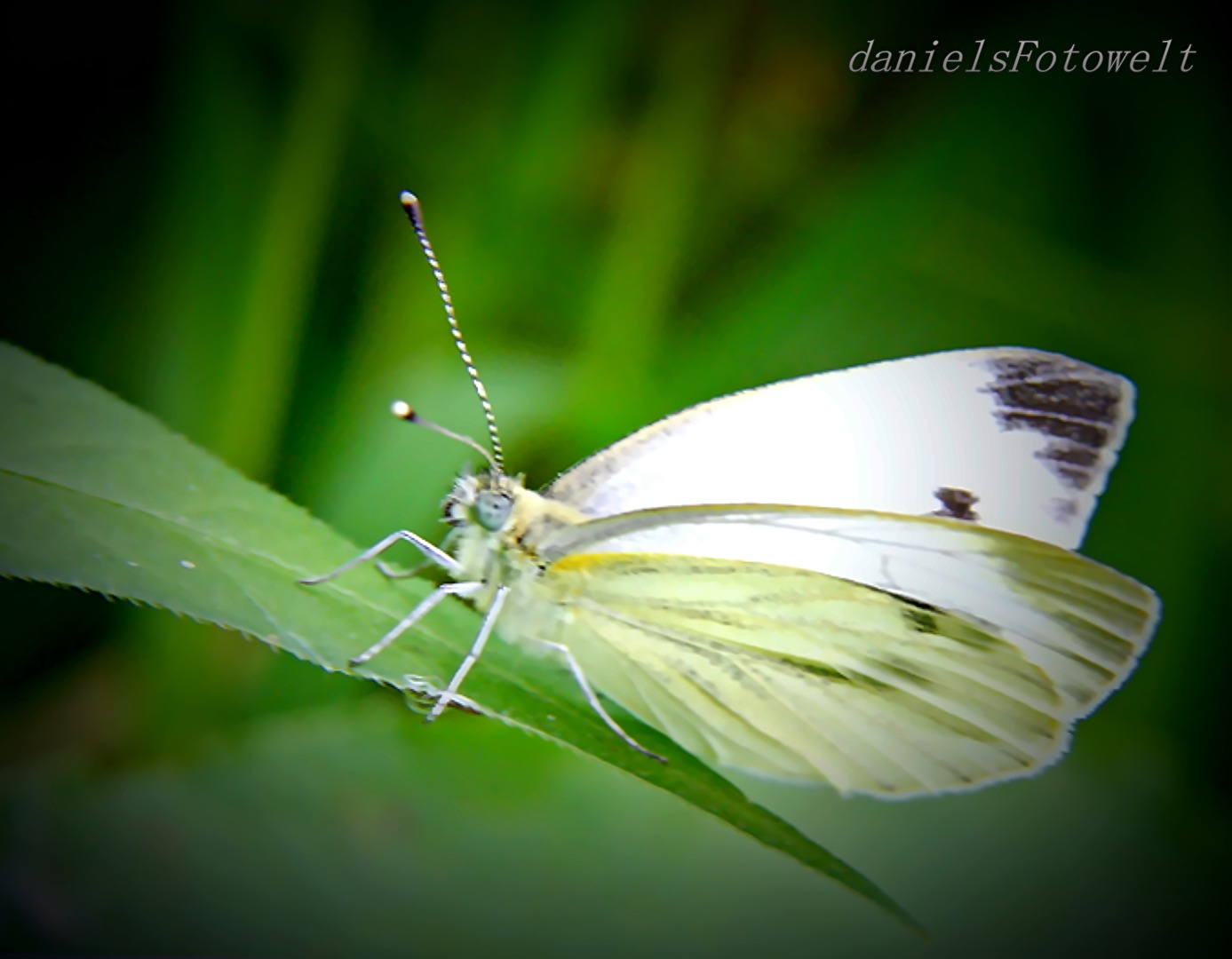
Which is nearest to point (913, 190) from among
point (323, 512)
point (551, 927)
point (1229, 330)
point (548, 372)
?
point (1229, 330)

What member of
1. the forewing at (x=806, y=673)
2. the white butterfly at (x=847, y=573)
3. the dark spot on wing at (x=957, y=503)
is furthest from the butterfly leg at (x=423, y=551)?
the dark spot on wing at (x=957, y=503)

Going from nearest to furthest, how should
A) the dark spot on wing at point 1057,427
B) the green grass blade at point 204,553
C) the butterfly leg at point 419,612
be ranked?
the green grass blade at point 204,553 → the butterfly leg at point 419,612 → the dark spot on wing at point 1057,427

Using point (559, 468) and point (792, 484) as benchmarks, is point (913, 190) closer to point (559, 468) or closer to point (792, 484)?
point (792, 484)

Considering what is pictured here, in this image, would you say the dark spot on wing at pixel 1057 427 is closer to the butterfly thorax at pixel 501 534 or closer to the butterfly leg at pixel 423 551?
the butterfly thorax at pixel 501 534

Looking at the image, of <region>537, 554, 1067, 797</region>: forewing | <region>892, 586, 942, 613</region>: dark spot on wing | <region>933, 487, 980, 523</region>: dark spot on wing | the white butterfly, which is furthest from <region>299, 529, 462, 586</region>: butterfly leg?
<region>933, 487, 980, 523</region>: dark spot on wing

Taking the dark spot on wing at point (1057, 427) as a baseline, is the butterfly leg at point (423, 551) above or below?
below

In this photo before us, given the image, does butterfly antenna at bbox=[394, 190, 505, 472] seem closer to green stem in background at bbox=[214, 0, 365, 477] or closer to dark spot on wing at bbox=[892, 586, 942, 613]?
green stem in background at bbox=[214, 0, 365, 477]

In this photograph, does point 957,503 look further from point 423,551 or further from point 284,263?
point 284,263

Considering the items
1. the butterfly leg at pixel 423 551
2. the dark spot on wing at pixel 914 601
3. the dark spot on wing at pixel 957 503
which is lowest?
the butterfly leg at pixel 423 551
